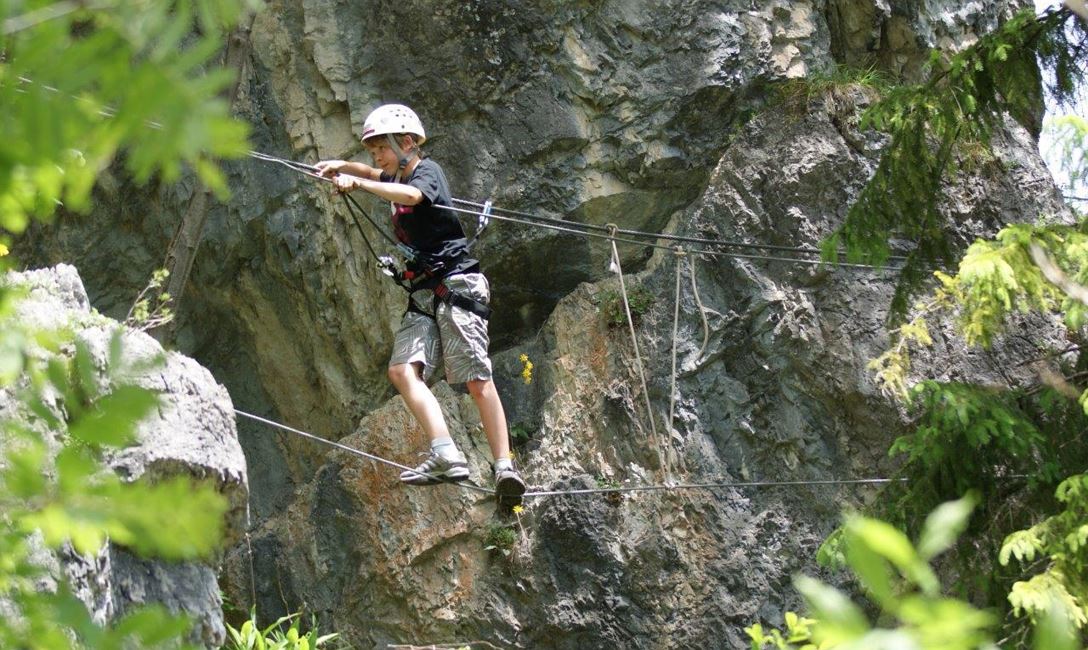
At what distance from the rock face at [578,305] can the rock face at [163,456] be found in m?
3.38

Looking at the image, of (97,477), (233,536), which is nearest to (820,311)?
(233,536)

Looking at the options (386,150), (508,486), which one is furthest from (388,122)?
(508,486)

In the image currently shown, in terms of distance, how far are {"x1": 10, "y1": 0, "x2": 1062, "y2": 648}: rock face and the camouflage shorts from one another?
6.57ft

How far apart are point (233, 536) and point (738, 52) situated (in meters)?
5.46

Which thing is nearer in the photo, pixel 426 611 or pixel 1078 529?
pixel 1078 529

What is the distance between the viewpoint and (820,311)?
321 inches

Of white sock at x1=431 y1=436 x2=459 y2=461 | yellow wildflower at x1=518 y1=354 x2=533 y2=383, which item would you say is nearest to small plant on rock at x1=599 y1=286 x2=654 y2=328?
yellow wildflower at x1=518 y1=354 x2=533 y2=383

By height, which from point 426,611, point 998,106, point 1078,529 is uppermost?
point 998,106

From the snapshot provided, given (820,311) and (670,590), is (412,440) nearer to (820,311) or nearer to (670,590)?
(670,590)

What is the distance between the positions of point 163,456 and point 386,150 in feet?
A: 7.20

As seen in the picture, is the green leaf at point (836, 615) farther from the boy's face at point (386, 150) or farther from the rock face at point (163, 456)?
the boy's face at point (386, 150)

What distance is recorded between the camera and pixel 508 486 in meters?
6.08

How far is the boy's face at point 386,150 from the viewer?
19.9ft

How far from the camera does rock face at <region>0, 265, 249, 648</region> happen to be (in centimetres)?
420
